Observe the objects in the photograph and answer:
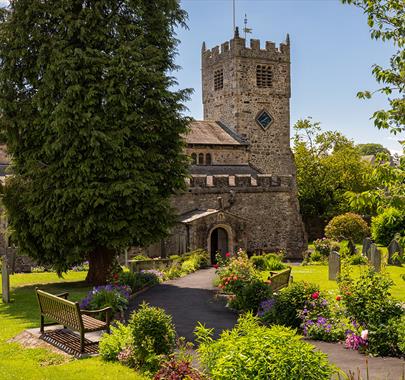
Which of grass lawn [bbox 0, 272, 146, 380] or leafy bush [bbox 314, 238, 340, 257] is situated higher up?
leafy bush [bbox 314, 238, 340, 257]

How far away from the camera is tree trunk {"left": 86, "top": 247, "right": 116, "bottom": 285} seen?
20031 mm

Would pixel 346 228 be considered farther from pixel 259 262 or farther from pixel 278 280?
pixel 278 280

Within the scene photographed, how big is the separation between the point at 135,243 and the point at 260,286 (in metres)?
5.99

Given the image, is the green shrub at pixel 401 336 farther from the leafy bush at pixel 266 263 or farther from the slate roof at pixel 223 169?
the slate roof at pixel 223 169

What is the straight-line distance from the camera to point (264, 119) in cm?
4006

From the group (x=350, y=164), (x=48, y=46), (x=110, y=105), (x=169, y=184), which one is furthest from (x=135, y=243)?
(x=350, y=164)

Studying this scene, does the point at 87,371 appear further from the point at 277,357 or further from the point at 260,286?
the point at 260,286

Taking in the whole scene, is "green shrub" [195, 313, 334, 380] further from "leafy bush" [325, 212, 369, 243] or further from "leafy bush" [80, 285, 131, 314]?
"leafy bush" [325, 212, 369, 243]

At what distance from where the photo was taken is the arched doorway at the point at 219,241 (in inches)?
1193

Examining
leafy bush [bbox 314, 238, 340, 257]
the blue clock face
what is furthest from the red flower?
the blue clock face

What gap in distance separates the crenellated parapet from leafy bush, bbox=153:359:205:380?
22.4m

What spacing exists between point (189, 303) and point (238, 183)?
1663 centimetres

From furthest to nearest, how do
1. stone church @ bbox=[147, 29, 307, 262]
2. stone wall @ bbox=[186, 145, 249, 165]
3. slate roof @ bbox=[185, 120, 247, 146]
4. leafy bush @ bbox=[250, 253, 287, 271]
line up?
slate roof @ bbox=[185, 120, 247, 146]
stone wall @ bbox=[186, 145, 249, 165]
stone church @ bbox=[147, 29, 307, 262]
leafy bush @ bbox=[250, 253, 287, 271]

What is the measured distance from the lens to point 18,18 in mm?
18906
